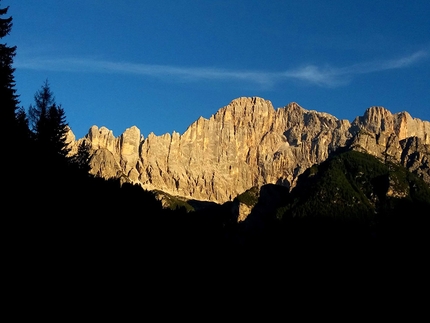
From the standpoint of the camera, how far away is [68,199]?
49.6 meters

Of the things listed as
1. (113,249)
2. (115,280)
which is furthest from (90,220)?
(115,280)

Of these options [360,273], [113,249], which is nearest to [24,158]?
[113,249]

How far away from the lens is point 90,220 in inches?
2124

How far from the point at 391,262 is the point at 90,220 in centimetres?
16339

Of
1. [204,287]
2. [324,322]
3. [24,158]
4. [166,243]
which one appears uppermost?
[24,158]

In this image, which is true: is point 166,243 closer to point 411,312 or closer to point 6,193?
point 6,193

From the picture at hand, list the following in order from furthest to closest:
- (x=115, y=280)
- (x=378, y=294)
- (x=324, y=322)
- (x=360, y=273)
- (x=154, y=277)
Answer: (x=360, y=273), (x=378, y=294), (x=324, y=322), (x=154, y=277), (x=115, y=280)

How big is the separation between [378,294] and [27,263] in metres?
160

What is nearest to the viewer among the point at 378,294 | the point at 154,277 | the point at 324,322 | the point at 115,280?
the point at 115,280

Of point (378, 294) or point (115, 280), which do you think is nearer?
point (115, 280)

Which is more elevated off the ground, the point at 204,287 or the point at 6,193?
the point at 6,193

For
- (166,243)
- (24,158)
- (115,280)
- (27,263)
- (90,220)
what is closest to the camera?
(27,263)

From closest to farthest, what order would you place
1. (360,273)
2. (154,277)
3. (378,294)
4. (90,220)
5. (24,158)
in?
(24,158) < (90,220) < (154,277) < (378,294) < (360,273)

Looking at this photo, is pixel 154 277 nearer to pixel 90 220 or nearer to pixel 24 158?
pixel 90 220
